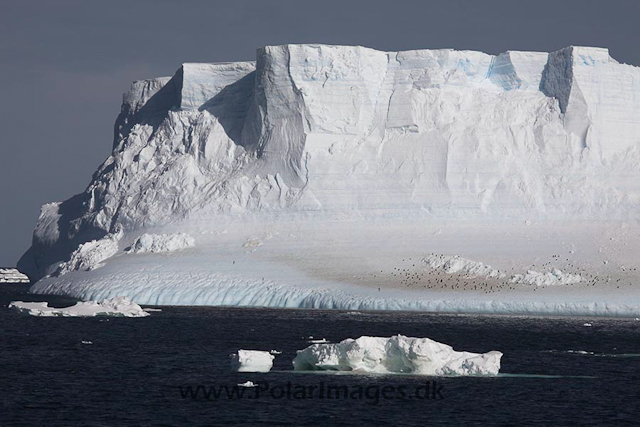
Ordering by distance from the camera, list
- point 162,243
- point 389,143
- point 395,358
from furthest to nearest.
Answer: point 389,143
point 162,243
point 395,358

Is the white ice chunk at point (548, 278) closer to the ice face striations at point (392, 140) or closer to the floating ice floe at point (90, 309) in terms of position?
the ice face striations at point (392, 140)

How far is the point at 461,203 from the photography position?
70812mm

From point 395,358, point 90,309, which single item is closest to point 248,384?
point 395,358

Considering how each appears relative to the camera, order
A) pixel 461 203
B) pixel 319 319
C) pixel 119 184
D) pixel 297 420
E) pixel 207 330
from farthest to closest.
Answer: pixel 119 184
pixel 461 203
pixel 319 319
pixel 207 330
pixel 297 420

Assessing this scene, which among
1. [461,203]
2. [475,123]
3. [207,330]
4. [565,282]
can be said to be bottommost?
[207,330]

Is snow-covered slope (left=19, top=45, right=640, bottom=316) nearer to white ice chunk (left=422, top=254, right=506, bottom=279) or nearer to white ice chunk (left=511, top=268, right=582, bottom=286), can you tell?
white ice chunk (left=422, top=254, right=506, bottom=279)

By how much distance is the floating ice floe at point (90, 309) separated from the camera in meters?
56.9

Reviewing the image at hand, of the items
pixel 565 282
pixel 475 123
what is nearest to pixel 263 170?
pixel 475 123

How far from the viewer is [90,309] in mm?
57969

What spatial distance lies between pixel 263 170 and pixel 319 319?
57.4ft

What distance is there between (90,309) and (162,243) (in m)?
12.0

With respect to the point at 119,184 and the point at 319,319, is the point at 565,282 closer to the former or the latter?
the point at 319,319

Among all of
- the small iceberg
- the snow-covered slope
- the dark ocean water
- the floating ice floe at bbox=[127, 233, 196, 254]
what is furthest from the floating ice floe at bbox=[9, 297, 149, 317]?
the small iceberg

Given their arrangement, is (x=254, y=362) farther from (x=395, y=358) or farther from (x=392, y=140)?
(x=392, y=140)
